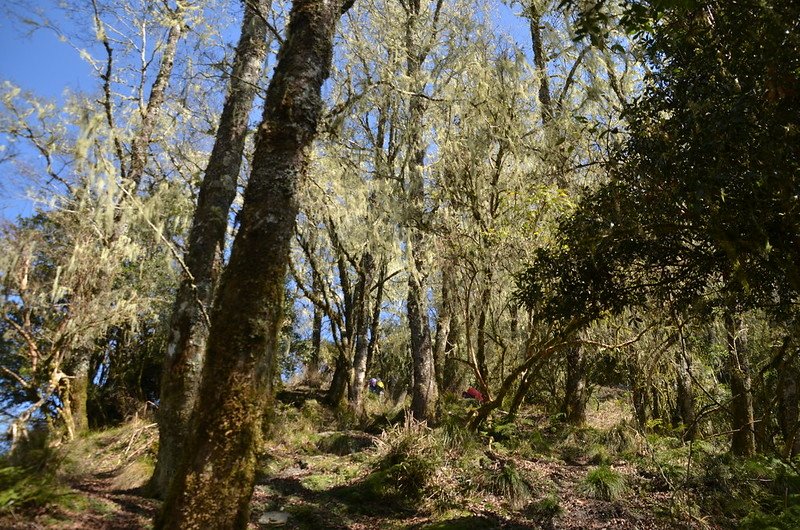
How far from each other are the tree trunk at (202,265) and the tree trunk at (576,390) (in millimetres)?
7568

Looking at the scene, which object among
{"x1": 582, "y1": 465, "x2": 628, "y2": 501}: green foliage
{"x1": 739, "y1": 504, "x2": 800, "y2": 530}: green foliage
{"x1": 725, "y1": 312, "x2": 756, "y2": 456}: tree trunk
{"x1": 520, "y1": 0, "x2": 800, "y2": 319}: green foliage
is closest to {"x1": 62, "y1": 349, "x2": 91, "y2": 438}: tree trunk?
{"x1": 582, "y1": 465, "x2": 628, "y2": 501}: green foliage

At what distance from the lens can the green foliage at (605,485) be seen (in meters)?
5.65

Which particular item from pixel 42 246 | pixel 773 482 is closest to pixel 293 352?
pixel 42 246

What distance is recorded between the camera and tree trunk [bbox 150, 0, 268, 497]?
14.6 feet

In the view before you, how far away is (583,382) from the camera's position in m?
9.98

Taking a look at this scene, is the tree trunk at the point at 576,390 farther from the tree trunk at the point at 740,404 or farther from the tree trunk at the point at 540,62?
the tree trunk at the point at 540,62

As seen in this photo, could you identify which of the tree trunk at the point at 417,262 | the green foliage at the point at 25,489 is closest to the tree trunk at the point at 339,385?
the tree trunk at the point at 417,262

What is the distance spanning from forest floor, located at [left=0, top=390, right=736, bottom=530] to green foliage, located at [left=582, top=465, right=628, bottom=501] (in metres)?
0.02

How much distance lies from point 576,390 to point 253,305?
28.4ft

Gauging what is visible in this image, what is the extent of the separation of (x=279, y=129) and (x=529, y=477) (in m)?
5.25

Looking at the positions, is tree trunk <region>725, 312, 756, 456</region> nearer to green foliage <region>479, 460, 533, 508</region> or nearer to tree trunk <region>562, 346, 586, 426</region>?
tree trunk <region>562, 346, 586, 426</region>

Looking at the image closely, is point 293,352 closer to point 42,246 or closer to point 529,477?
point 42,246

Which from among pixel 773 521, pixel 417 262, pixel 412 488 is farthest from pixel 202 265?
pixel 773 521

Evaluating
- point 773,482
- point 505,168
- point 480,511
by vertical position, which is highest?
point 505,168
